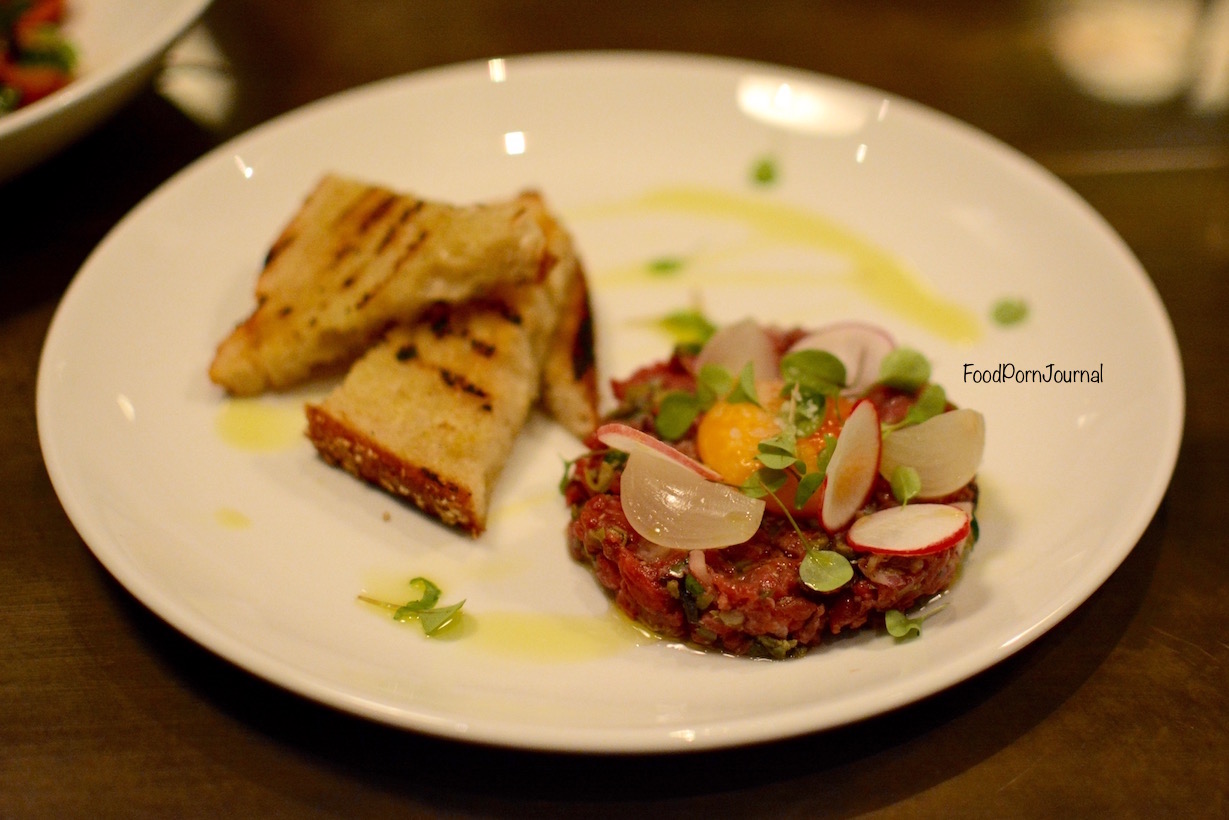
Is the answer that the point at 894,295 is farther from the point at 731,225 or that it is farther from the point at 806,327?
the point at 731,225

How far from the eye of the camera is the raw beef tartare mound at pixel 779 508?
2320 mm

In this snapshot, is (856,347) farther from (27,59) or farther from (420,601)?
(27,59)

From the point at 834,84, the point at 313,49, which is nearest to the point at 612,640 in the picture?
the point at 834,84

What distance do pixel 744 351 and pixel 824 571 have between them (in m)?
0.89

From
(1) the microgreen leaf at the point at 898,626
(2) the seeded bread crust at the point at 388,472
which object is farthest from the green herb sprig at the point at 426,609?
(1) the microgreen leaf at the point at 898,626

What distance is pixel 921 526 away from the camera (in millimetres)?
2346

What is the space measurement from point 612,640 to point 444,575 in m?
0.53

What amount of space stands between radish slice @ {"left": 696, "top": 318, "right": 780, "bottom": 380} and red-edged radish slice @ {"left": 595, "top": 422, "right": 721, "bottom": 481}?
0.49m

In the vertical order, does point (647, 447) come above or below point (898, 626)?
above

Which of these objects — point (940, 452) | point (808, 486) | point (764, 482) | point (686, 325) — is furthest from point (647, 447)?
point (686, 325)

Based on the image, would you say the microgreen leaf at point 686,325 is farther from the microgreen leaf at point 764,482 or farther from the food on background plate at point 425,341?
the microgreen leaf at point 764,482

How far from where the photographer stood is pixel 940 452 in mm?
2480

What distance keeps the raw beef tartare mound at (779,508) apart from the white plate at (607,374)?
129mm

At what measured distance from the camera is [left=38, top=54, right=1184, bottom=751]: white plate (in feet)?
7.48
